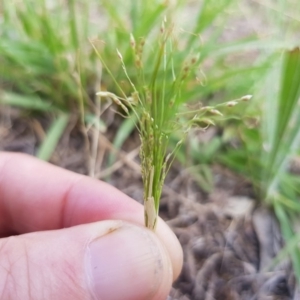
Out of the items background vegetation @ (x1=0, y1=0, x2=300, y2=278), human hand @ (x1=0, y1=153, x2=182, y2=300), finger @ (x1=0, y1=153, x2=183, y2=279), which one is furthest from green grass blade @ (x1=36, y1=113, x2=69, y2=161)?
human hand @ (x1=0, y1=153, x2=182, y2=300)

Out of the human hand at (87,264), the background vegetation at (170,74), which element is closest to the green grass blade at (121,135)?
the background vegetation at (170,74)

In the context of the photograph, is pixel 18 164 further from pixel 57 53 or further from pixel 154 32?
pixel 154 32

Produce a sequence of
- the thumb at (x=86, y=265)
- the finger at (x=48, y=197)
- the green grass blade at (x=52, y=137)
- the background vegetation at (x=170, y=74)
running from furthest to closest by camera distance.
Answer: the green grass blade at (x=52, y=137) < the background vegetation at (x=170, y=74) < the finger at (x=48, y=197) < the thumb at (x=86, y=265)

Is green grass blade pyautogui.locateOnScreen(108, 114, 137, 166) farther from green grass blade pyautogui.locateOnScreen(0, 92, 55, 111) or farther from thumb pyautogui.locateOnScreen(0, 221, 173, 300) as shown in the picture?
thumb pyautogui.locateOnScreen(0, 221, 173, 300)

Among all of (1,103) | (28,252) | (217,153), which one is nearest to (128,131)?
(217,153)

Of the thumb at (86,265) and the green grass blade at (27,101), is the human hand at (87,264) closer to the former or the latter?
the thumb at (86,265)

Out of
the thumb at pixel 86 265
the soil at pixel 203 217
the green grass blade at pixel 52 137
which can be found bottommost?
the soil at pixel 203 217

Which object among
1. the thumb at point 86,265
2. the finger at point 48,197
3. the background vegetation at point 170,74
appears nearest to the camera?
the thumb at point 86,265
